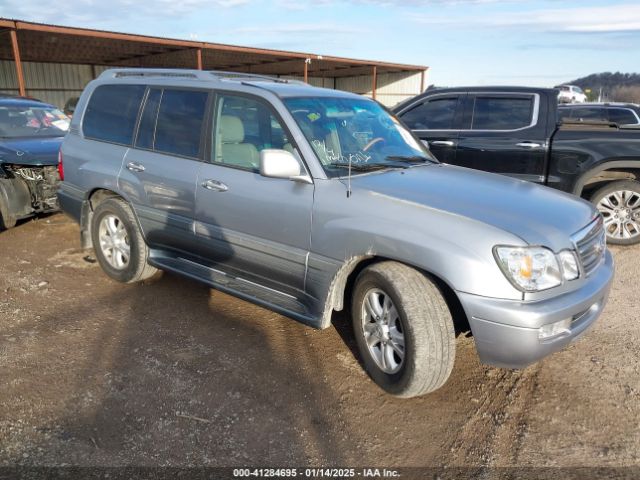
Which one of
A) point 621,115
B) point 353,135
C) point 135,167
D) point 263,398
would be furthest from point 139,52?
point 263,398

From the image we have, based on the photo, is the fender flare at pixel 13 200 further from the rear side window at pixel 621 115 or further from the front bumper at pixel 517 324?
the rear side window at pixel 621 115

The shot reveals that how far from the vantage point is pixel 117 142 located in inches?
189

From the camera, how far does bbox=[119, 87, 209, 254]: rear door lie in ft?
13.7

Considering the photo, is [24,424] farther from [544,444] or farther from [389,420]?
[544,444]

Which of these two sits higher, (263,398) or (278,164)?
(278,164)

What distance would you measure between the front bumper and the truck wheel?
8.3 inches

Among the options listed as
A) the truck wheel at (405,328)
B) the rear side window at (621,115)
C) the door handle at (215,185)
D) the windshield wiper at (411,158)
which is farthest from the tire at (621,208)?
the rear side window at (621,115)

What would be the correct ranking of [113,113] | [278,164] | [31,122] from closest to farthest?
1. [278,164]
2. [113,113]
3. [31,122]

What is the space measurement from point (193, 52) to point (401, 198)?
69.8ft

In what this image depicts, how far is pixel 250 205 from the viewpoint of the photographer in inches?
146

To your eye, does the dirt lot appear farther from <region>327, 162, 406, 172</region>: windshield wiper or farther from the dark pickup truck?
the dark pickup truck

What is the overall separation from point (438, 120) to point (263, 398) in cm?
509

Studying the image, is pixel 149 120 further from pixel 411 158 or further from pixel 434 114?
pixel 434 114

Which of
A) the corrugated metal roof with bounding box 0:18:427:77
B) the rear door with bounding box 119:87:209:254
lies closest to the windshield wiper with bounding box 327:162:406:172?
the rear door with bounding box 119:87:209:254
